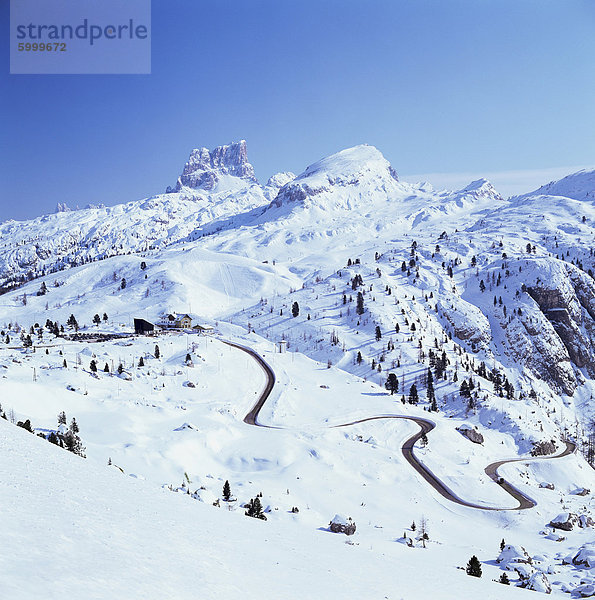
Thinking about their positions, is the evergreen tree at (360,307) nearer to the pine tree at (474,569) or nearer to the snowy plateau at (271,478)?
the snowy plateau at (271,478)

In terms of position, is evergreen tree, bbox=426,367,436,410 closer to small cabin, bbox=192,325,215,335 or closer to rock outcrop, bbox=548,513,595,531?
rock outcrop, bbox=548,513,595,531

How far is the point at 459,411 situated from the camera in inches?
5217

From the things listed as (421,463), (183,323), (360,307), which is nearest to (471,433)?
(421,463)

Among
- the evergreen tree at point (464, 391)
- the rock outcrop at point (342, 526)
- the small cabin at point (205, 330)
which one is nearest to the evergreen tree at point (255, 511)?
the rock outcrop at point (342, 526)

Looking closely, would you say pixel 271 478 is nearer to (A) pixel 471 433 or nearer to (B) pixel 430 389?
(A) pixel 471 433

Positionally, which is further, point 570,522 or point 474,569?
point 570,522

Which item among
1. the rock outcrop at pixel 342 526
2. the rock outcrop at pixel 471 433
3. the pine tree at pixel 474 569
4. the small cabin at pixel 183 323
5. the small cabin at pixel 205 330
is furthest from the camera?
the small cabin at pixel 183 323

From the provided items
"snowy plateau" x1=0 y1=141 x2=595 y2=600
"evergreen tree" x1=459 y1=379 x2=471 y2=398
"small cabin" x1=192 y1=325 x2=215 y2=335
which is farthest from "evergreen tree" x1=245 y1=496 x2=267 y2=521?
"small cabin" x1=192 y1=325 x2=215 y2=335

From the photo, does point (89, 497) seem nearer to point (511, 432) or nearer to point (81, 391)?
point (81, 391)

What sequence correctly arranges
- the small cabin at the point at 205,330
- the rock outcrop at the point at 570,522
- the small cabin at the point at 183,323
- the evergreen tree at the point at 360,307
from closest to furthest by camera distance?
1. the rock outcrop at the point at 570,522
2. the small cabin at the point at 205,330
3. the small cabin at the point at 183,323
4. the evergreen tree at the point at 360,307

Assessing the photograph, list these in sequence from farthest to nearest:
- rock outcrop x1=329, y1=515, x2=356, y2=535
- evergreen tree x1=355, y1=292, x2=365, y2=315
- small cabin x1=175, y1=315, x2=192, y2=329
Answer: evergreen tree x1=355, y1=292, x2=365, y2=315
small cabin x1=175, y1=315, x2=192, y2=329
rock outcrop x1=329, y1=515, x2=356, y2=535

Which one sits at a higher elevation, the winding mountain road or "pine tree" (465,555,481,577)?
"pine tree" (465,555,481,577)

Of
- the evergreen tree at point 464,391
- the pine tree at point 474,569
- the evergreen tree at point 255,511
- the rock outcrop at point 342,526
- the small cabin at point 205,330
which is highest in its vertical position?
the small cabin at point 205,330

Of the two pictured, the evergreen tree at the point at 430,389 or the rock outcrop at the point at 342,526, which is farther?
the evergreen tree at the point at 430,389
